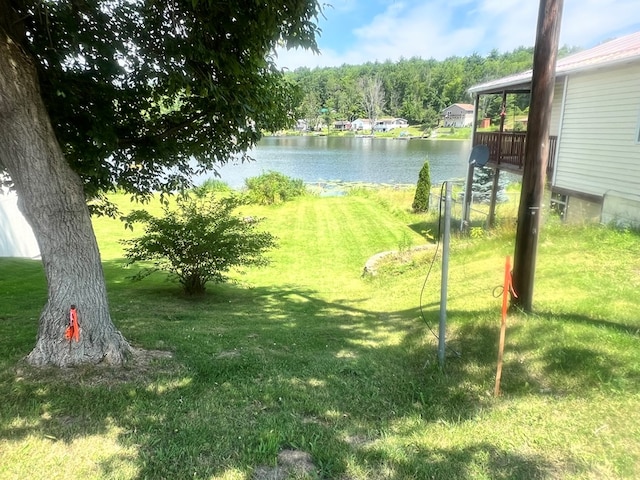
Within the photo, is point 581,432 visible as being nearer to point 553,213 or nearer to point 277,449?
point 277,449

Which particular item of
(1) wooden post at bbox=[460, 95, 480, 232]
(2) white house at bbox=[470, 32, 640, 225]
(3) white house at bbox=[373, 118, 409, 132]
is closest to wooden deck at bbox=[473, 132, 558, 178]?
(2) white house at bbox=[470, 32, 640, 225]

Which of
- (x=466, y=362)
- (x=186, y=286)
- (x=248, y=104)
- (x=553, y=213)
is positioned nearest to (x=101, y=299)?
(x=248, y=104)

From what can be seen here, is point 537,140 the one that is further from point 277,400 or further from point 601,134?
point 601,134

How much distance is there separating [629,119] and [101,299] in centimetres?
1148

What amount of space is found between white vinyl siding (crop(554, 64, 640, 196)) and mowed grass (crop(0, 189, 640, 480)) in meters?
3.94

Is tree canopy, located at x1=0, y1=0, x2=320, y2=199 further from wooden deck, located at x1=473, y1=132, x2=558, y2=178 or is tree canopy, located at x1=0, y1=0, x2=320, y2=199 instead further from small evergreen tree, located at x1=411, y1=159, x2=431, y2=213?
small evergreen tree, located at x1=411, y1=159, x2=431, y2=213

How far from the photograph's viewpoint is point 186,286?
915 cm

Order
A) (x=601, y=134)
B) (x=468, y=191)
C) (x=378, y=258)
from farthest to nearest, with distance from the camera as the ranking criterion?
(x=468, y=191) → (x=378, y=258) → (x=601, y=134)

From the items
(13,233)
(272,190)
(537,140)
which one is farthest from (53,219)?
(272,190)

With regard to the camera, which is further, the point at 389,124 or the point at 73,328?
the point at 389,124

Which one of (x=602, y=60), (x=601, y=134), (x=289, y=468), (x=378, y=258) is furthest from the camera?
(x=378, y=258)

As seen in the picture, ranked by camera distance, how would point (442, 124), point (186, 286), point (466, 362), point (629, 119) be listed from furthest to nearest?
1. point (442, 124)
2. point (629, 119)
3. point (186, 286)
4. point (466, 362)

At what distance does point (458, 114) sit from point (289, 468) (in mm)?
126046

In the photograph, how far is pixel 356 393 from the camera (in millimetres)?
3570
